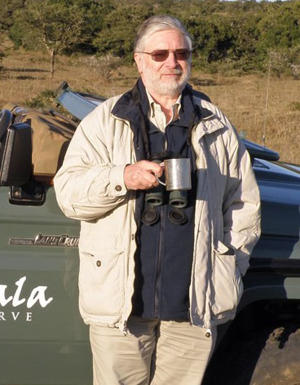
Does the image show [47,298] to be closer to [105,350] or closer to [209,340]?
[105,350]

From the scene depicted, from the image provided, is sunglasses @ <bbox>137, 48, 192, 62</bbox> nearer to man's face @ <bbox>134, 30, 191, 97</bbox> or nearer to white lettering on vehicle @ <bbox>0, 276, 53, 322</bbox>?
man's face @ <bbox>134, 30, 191, 97</bbox>

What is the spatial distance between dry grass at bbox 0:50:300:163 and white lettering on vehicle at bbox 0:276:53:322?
20.2ft

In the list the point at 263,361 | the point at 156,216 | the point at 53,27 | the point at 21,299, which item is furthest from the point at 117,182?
the point at 53,27

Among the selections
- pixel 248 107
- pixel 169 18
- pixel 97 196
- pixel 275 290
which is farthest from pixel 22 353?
pixel 248 107

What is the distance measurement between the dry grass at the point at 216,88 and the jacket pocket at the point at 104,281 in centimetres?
626

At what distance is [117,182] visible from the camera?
2260 millimetres

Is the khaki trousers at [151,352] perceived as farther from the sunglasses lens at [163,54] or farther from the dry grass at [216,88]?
the dry grass at [216,88]

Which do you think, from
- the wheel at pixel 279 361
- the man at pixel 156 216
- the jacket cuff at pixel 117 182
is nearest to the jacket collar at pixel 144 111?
the man at pixel 156 216

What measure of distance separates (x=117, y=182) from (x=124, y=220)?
171 mm

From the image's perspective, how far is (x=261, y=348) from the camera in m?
2.79

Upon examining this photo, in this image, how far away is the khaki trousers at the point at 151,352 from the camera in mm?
2508

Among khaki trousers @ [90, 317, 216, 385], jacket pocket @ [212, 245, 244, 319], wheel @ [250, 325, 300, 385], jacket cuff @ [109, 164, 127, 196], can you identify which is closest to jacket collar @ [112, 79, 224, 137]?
jacket cuff @ [109, 164, 127, 196]

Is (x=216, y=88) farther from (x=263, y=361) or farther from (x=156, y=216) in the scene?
(x=156, y=216)

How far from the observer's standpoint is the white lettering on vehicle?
103 inches
